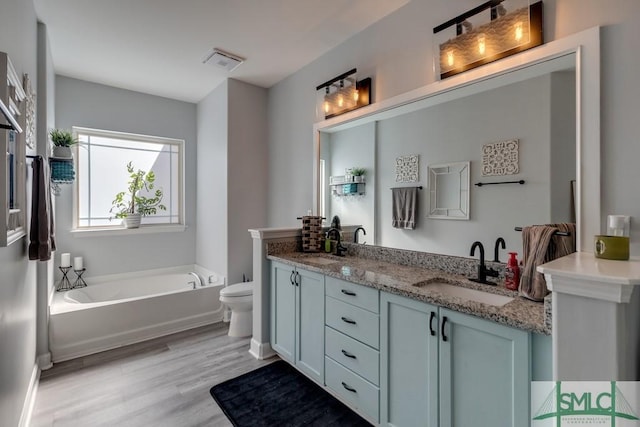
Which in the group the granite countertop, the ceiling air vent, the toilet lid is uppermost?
the ceiling air vent

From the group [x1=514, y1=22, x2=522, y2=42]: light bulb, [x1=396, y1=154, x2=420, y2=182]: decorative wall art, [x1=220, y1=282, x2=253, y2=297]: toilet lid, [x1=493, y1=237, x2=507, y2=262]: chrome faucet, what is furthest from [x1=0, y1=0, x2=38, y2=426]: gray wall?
[x1=514, y1=22, x2=522, y2=42]: light bulb

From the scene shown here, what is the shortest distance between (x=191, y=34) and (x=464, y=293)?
287cm

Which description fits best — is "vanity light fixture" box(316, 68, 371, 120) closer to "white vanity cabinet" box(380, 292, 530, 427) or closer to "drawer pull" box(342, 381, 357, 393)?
"white vanity cabinet" box(380, 292, 530, 427)

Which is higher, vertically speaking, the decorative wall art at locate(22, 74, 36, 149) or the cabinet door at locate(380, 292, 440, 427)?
the decorative wall art at locate(22, 74, 36, 149)

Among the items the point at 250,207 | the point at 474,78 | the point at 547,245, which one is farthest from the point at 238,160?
the point at 547,245

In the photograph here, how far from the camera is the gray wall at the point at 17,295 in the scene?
A: 1400 mm

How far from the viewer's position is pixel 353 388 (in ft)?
6.05

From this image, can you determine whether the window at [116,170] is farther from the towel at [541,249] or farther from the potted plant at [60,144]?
the towel at [541,249]

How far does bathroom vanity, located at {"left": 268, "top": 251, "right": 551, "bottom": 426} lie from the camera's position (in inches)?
46.6

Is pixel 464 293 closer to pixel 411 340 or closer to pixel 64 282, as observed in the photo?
pixel 411 340

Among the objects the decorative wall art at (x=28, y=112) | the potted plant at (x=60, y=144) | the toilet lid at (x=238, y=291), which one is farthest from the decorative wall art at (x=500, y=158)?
the potted plant at (x=60, y=144)

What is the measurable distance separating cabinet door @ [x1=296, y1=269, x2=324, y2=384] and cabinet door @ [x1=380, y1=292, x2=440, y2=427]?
0.55m

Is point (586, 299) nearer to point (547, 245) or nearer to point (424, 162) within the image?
point (547, 245)

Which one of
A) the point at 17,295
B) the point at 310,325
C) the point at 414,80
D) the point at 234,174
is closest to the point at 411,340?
the point at 310,325
